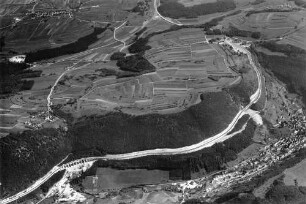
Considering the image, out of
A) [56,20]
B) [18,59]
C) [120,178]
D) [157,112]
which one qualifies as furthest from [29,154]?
[56,20]

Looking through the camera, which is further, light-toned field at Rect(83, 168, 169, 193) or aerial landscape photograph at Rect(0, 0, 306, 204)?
light-toned field at Rect(83, 168, 169, 193)

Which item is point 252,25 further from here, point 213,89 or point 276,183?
point 276,183

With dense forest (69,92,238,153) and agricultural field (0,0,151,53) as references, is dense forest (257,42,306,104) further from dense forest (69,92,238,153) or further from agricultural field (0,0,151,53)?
agricultural field (0,0,151,53)

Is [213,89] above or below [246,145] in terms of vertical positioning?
above

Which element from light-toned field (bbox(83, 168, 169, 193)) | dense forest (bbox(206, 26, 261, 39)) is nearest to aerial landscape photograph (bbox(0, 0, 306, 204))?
light-toned field (bbox(83, 168, 169, 193))

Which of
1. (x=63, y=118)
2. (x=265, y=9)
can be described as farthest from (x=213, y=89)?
(x=265, y=9)

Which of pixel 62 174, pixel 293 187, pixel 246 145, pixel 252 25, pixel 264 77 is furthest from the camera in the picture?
pixel 252 25

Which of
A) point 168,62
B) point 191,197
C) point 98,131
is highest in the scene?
point 168,62
